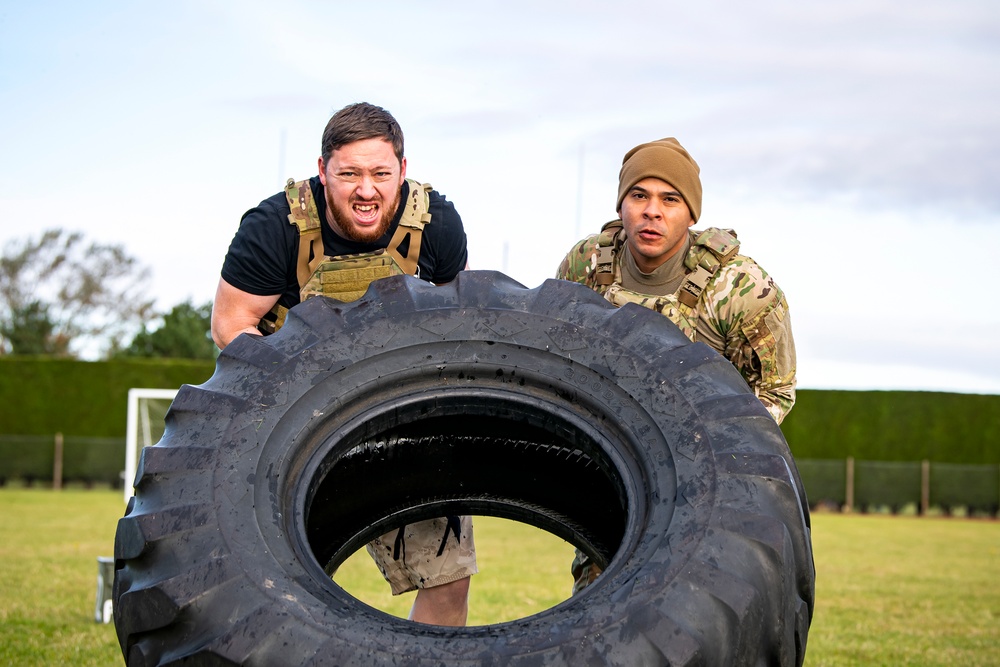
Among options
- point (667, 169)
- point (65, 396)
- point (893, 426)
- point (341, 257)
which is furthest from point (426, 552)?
point (65, 396)

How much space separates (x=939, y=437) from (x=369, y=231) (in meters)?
27.3

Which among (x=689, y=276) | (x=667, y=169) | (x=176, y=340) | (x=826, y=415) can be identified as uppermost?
(x=667, y=169)

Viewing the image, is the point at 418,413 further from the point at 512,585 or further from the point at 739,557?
the point at 512,585

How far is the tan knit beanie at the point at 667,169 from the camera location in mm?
4234

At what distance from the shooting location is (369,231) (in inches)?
163

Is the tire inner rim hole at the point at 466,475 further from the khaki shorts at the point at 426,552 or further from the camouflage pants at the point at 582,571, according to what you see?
the camouflage pants at the point at 582,571

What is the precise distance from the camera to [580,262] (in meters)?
4.48

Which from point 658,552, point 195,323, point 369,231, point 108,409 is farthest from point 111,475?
point 658,552

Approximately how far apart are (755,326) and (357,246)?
1.65 metres

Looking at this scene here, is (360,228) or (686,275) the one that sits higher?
(360,228)

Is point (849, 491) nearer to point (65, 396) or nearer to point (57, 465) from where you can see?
point (57, 465)

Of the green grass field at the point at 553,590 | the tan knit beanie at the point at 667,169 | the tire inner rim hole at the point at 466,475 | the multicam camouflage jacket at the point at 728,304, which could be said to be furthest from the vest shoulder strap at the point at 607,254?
the green grass field at the point at 553,590

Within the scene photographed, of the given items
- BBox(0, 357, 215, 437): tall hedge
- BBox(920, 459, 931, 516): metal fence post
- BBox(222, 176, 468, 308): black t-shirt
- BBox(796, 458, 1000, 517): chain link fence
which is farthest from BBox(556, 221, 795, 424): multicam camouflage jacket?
BBox(0, 357, 215, 437): tall hedge

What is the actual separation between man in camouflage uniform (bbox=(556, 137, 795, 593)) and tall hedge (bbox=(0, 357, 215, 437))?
82.8ft
